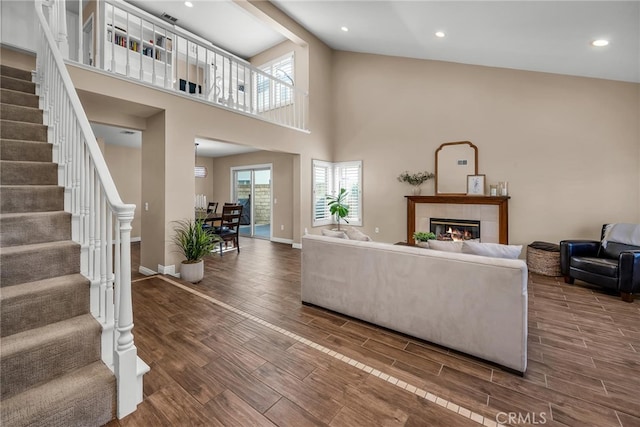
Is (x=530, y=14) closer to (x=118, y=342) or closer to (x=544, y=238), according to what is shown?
(x=544, y=238)

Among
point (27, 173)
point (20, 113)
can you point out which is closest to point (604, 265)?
point (27, 173)

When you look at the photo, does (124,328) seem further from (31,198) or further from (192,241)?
(192,241)

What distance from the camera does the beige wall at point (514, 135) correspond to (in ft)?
14.0

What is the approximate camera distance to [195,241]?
4.07 meters

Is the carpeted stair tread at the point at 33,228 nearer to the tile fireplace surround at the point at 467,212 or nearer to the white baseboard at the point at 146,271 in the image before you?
the white baseboard at the point at 146,271

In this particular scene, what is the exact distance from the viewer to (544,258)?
14.2ft

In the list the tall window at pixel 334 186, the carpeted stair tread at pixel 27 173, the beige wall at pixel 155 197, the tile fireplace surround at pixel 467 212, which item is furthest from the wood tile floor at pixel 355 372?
the tall window at pixel 334 186

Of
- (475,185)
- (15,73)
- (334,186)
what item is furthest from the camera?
(334,186)

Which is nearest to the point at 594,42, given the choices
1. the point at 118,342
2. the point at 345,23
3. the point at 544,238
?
the point at 544,238

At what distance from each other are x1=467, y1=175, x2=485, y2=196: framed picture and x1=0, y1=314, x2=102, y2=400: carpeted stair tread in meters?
5.72

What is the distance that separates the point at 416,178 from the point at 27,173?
5.80 m

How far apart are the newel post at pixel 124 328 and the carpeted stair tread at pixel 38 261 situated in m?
0.69

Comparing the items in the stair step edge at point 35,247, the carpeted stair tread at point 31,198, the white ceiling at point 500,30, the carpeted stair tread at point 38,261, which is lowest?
the carpeted stair tread at point 38,261

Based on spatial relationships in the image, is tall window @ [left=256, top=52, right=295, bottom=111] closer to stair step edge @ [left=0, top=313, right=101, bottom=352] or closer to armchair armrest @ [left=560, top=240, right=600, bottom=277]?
stair step edge @ [left=0, top=313, right=101, bottom=352]
